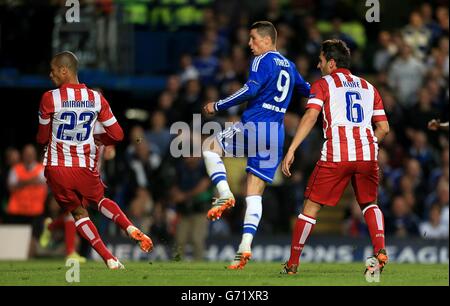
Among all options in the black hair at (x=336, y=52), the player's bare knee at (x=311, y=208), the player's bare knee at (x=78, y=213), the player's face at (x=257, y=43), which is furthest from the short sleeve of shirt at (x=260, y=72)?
the player's bare knee at (x=78, y=213)

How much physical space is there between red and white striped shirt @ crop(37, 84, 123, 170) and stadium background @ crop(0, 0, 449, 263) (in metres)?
7.68

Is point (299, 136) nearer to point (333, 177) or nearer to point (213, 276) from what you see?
point (333, 177)

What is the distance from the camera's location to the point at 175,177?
2230 centimetres

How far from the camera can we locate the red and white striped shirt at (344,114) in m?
13.1

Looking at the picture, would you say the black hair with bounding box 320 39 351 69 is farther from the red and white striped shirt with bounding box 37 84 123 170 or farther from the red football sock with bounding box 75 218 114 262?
the red football sock with bounding box 75 218 114 262

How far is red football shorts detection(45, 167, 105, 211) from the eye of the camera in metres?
13.8

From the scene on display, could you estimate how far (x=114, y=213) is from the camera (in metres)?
13.9

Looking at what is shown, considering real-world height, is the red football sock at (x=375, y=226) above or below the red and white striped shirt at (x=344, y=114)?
below

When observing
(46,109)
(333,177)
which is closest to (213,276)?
(333,177)

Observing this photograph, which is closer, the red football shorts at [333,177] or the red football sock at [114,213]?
the red football shorts at [333,177]

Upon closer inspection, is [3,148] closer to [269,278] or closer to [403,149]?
→ [403,149]

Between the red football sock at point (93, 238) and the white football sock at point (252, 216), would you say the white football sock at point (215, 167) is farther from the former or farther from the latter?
the red football sock at point (93, 238)

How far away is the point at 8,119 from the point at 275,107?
43.6 ft

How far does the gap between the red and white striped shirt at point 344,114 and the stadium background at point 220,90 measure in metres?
8.28
